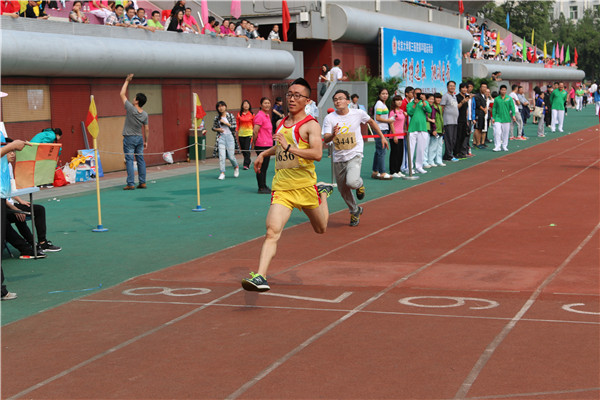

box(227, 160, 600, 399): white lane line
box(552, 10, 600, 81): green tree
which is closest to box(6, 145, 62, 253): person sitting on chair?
box(227, 160, 600, 399): white lane line

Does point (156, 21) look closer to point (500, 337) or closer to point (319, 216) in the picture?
point (319, 216)

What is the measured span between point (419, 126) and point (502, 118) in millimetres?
7484

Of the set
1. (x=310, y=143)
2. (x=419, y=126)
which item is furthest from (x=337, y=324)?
(x=419, y=126)

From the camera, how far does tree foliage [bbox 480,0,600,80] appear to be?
100125 mm

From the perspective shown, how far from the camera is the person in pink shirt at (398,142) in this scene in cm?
2000

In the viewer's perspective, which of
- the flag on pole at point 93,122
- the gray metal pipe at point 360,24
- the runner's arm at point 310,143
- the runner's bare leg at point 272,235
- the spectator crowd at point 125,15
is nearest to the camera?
the runner's bare leg at point 272,235

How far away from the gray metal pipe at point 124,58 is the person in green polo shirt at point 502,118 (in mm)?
7742

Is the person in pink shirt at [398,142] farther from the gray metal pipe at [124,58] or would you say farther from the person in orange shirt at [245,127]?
the gray metal pipe at [124,58]

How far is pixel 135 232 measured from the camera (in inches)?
498

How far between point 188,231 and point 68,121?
969 cm

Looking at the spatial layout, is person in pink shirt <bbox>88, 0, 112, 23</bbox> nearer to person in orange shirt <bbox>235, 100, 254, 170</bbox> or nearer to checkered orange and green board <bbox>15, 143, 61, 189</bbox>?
person in orange shirt <bbox>235, 100, 254, 170</bbox>

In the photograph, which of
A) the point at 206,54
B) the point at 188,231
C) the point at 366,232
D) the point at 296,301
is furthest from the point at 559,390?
the point at 206,54

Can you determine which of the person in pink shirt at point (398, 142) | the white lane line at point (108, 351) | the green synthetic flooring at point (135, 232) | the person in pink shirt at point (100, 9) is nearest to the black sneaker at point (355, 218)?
the green synthetic flooring at point (135, 232)

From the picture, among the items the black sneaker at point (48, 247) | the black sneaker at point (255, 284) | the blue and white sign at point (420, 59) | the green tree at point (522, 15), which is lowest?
the black sneaker at point (48, 247)
